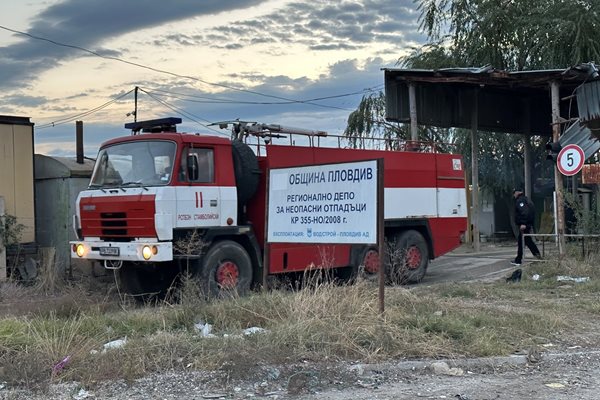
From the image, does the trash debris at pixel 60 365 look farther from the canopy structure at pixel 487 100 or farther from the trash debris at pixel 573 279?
the canopy structure at pixel 487 100

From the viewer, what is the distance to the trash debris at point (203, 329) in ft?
23.4

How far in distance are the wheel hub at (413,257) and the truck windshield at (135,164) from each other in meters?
5.56

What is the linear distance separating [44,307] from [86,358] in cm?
277

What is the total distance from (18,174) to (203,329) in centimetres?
799

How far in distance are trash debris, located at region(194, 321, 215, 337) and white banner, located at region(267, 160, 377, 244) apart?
1799mm

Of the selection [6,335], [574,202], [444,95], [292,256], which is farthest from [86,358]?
[444,95]

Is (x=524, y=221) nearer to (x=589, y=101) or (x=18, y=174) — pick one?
(x=589, y=101)

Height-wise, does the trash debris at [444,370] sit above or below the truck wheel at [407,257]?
below

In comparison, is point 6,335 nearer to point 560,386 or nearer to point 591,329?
point 560,386

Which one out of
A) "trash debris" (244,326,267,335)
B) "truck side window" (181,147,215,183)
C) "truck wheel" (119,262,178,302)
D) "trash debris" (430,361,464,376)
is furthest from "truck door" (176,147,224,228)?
"trash debris" (430,361,464,376)

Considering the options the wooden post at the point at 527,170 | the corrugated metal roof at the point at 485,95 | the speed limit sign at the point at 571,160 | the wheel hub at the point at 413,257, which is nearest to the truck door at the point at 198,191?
the wheel hub at the point at 413,257

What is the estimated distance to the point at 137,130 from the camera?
11.7 meters

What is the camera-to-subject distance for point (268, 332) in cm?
684

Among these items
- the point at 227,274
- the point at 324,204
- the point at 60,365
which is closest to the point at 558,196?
the point at 227,274
